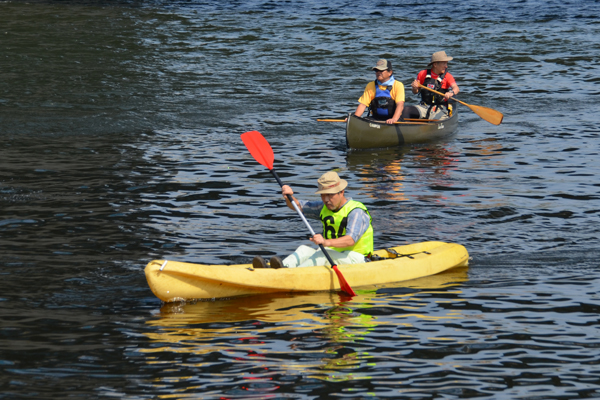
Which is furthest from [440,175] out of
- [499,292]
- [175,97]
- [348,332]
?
[175,97]

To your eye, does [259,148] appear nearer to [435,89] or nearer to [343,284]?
[343,284]

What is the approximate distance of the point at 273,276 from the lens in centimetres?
820

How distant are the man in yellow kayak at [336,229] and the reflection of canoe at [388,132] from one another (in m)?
6.61

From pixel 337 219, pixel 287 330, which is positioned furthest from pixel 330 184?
Answer: pixel 287 330

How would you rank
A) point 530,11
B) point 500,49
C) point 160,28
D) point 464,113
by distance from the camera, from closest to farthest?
1. point 464,113
2. point 500,49
3. point 160,28
4. point 530,11

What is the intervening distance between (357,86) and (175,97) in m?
5.04

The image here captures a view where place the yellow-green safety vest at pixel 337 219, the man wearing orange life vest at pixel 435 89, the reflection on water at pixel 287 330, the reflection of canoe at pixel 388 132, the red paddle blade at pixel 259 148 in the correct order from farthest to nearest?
the man wearing orange life vest at pixel 435 89 → the reflection of canoe at pixel 388 132 → the red paddle blade at pixel 259 148 → the yellow-green safety vest at pixel 337 219 → the reflection on water at pixel 287 330

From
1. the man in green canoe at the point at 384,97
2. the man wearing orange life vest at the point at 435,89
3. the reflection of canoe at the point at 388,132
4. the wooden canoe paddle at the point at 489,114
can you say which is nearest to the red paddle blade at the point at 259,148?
the man in green canoe at the point at 384,97

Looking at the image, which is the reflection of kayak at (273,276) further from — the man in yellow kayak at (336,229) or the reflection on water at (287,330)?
the man in yellow kayak at (336,229)

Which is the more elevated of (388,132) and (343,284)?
(388,132)

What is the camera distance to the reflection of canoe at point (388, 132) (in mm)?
15477

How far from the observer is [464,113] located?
1975cm

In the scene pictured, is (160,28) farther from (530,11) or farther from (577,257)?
(577,257)

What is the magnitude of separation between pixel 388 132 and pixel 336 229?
750cm
